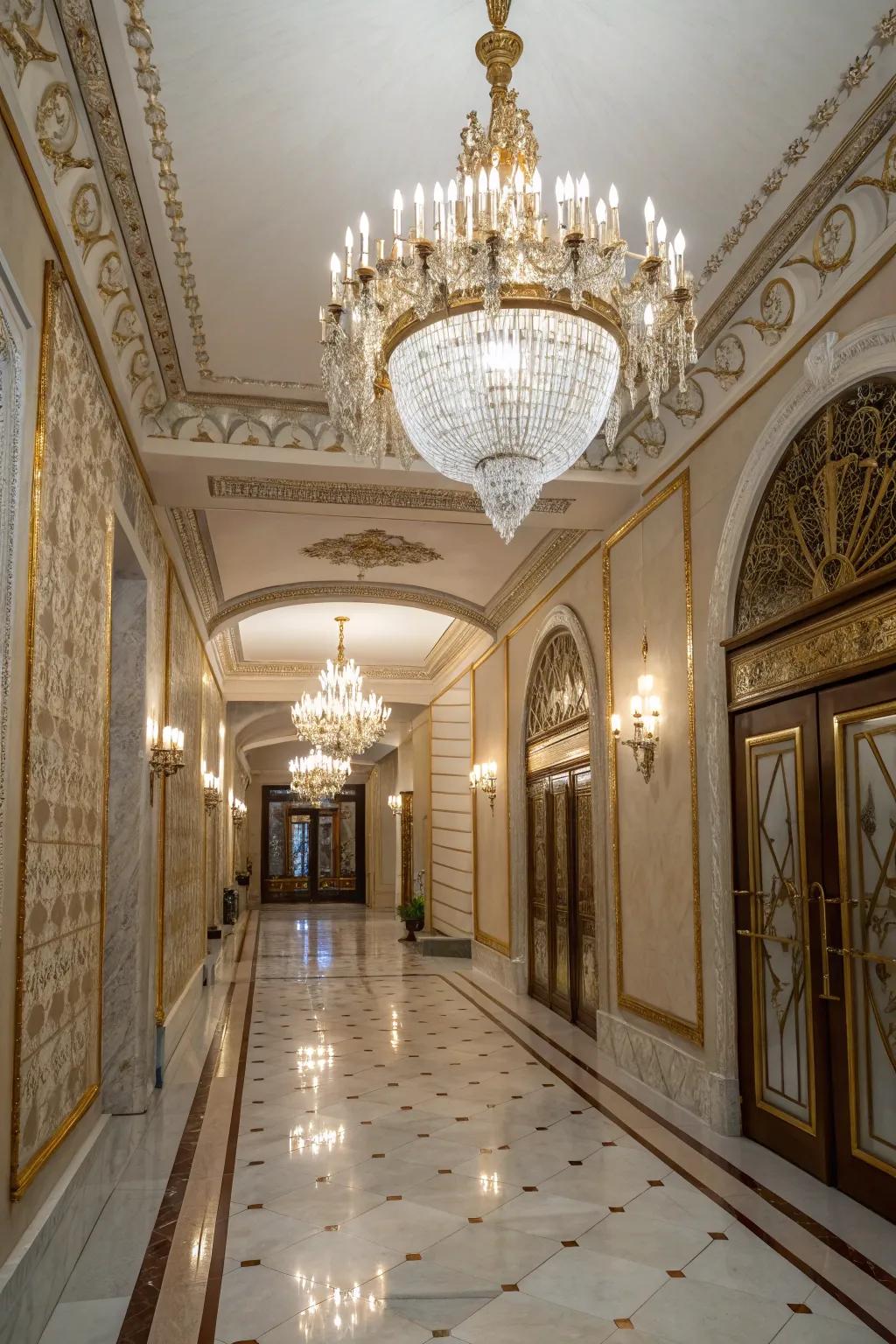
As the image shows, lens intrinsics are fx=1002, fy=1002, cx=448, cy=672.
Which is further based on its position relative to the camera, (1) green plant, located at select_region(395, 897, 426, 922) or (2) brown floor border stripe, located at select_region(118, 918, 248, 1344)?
(1) green plant, located at select_region(395, 897, 426, 922)

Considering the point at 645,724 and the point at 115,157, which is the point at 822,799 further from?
the point at 115,157

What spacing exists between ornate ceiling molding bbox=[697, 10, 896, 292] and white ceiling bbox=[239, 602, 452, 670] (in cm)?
722

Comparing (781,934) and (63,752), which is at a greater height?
(63,752)

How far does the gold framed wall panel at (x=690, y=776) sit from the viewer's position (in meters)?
5.55

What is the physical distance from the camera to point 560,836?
28.8 ft

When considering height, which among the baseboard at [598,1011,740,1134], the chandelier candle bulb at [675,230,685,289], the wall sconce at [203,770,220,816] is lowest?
the baseboard at [598,1011,740,1134]

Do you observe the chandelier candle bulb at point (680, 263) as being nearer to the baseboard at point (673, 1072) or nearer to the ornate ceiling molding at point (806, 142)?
the ornate ceiling molding at point (806, 142)

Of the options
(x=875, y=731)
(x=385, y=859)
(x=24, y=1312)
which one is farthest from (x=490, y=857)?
(x=385, y=859)

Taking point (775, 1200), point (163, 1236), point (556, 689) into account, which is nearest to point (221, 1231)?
point (163, 1236)

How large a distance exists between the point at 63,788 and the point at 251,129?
2.56 meters

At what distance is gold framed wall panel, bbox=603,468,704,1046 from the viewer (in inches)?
219

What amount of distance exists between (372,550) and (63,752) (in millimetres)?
5604

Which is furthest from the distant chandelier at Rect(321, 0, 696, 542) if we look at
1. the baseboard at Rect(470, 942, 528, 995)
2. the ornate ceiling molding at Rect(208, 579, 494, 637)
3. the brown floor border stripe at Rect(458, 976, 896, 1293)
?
the baseboard at Rect(470, 942, 528, 995)

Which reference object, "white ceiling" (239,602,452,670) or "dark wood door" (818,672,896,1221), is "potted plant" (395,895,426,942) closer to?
"white ceiling" (239,602,452,670)
